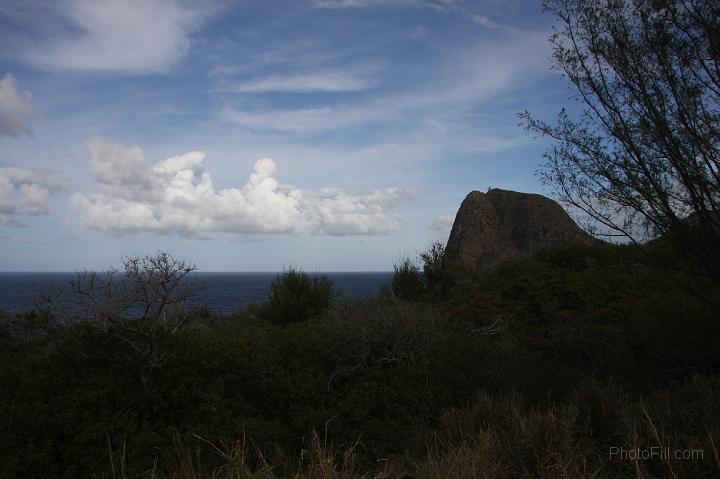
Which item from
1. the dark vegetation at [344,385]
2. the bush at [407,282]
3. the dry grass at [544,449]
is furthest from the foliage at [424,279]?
the dry grass at [544,449]

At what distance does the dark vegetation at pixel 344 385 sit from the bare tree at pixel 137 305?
0.03 metres

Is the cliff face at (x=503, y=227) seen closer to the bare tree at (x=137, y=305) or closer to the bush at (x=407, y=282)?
the bush at (x=407, y=282)

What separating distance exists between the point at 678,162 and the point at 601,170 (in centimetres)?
103

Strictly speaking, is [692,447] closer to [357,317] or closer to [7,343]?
[357,317]

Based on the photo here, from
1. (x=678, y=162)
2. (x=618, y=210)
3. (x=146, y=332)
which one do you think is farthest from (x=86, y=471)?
(x=678, y=162)

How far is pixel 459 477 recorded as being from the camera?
309 cm

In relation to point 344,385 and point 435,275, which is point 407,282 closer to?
point 435,275

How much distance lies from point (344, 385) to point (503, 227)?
22497 mm

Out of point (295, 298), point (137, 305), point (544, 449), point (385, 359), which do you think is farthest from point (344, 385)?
point (295, 298)

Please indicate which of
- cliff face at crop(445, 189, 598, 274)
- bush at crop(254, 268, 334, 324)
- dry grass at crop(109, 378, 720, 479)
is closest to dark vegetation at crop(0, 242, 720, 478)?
dry grass at crop(109, 378, 720, 479)

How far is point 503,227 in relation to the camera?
29.2m

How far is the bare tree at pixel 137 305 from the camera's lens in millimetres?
7996

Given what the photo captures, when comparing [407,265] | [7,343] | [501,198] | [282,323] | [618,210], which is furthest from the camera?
[501,198]

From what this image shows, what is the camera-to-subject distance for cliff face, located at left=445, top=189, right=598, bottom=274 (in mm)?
26922
